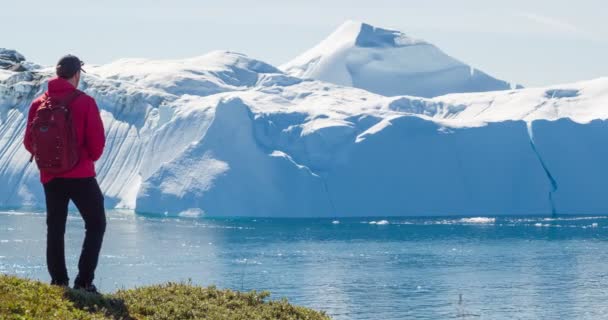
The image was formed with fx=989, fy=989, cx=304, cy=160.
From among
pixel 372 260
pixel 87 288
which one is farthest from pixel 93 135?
pixel 372 260

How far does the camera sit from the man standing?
7.49m

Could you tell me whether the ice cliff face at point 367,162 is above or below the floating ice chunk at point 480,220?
above

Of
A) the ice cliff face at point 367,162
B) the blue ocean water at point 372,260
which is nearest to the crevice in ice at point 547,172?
the ice cliff face at point 367,162

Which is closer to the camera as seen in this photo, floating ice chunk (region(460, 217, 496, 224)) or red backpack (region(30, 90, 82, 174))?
red backpack (region(30, 90, 82, 174))

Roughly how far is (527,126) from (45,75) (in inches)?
1513

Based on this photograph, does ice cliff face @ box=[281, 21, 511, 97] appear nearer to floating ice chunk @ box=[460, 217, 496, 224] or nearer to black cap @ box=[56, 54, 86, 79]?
floating ice chunk @ box=[460, 217, 496, 224]

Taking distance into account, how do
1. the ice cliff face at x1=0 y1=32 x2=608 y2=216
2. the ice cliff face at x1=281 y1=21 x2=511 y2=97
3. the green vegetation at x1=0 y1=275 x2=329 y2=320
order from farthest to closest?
1. the ice cliff face at x1=281 y1=21 x2=511 y2=97
2. the ice cliff face at x1=0 y1=32 x2=608 y2=216
3. the green vegetation at x1=0 y1=275 x2=329 y2=320

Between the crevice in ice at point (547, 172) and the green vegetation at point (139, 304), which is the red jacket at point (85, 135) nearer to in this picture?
the green vegetation at point (139, 304)

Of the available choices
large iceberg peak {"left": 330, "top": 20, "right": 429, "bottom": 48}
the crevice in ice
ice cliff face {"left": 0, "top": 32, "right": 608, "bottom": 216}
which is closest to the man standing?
ice cliff face {"left": 0, "top": 32, "right": 608, "bottom": 216}

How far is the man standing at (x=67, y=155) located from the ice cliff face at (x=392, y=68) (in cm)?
7933

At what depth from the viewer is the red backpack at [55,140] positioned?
7.46 metres

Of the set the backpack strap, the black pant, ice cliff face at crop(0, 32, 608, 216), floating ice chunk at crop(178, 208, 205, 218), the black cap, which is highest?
the black cap

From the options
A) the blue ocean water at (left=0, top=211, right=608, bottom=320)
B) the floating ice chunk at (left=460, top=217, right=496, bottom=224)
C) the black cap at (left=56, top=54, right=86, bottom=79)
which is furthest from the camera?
the floating ice chunk at (left=460, top=217, right=496, bottom=224)

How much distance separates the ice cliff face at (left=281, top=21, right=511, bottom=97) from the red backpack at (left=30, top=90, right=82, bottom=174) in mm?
79537
